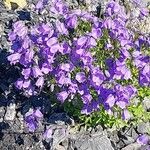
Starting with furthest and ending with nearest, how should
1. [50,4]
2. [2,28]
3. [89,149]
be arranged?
[2,28], [89,149], [50,4]

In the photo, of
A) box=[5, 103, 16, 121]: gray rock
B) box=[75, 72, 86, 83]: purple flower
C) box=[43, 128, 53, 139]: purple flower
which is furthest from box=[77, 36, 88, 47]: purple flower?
box=[5, 103, 16, 121]: gray rock

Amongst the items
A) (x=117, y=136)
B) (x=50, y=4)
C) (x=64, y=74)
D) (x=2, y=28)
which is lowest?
(x=117, y=136)

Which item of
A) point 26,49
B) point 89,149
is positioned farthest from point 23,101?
point 26,49

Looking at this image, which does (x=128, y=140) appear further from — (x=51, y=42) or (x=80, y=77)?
(x=51, y=42)

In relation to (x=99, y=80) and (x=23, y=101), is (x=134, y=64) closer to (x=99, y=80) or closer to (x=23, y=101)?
(x=99, y=80)

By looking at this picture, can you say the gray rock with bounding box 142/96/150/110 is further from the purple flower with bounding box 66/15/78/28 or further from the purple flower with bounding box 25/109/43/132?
the purple flower with bounding box 66/15/78/28

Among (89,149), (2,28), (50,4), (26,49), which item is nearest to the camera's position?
(26,49)
